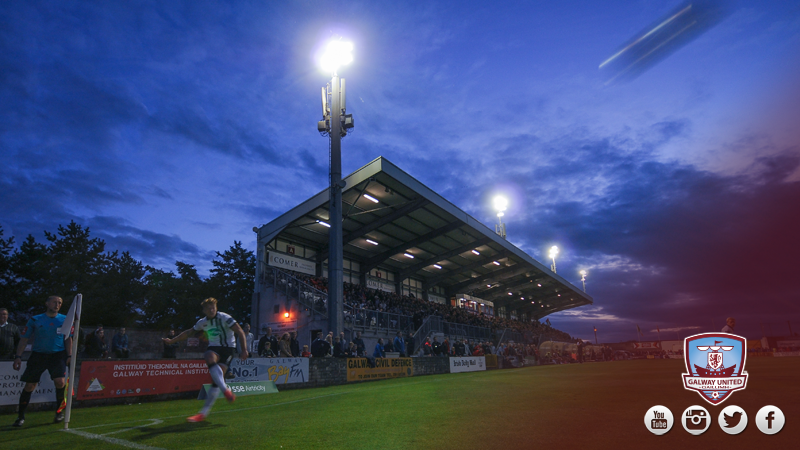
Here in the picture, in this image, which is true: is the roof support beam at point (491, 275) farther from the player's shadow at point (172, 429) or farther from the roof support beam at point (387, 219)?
the player's shadow at point (172, 429)

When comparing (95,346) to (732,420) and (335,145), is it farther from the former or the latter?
(732,420)

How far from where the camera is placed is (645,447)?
12.8 ft

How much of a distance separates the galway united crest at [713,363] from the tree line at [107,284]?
148 feet

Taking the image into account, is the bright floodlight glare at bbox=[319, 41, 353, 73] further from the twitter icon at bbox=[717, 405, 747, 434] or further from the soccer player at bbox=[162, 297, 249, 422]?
the twitter icon at bbox=[717, 405, 747, 434]

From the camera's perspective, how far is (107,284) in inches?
1639

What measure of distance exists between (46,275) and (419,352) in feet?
122

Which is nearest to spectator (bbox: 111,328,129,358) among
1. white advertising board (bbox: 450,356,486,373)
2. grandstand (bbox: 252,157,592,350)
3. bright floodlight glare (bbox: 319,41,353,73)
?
grandstand (bbox: 252,157,592,350)

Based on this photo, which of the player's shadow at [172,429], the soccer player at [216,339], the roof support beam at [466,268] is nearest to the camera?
the player's shadow at [172,429]

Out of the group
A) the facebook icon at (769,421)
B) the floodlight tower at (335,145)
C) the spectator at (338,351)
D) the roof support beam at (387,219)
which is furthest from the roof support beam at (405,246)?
the facebook icon at (769,421)

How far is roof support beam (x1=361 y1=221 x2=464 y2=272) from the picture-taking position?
109 ft

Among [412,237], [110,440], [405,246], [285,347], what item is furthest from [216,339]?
[405,246]

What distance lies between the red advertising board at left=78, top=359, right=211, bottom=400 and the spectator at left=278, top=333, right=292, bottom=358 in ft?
10.9

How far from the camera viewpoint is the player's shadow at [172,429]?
5.31 meters

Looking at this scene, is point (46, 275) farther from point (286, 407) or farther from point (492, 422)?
point (492, 422)
